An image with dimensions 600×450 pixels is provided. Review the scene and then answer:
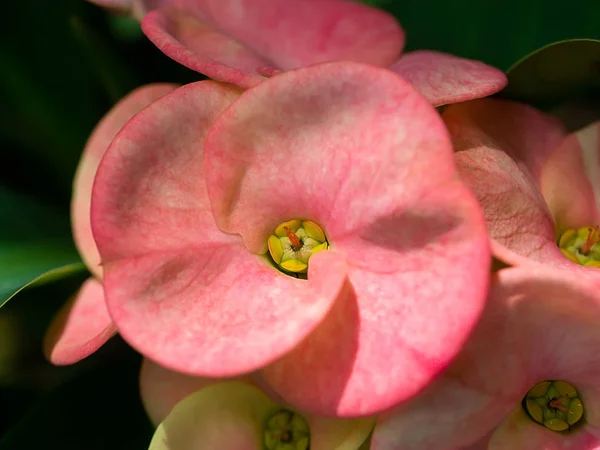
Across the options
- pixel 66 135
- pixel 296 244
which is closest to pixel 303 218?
pixel 296 244

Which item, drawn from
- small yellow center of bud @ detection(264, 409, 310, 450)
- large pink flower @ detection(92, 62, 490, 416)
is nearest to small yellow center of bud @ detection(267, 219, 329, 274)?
large pink flower @ detection(92, 62, 490, 416)

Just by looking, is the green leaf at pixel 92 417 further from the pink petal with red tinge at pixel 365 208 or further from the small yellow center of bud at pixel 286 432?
the pink petal with red tinge at pixel 365 208

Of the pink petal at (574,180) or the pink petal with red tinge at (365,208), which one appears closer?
the pink petal with red tinge at (365,208)

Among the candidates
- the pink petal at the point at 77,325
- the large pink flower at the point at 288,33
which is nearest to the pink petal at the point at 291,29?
the large pink flower at the point at 288,33

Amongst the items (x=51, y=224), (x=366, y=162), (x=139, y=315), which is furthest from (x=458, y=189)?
(x=51, y=224)

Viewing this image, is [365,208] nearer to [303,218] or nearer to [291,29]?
[303,218]

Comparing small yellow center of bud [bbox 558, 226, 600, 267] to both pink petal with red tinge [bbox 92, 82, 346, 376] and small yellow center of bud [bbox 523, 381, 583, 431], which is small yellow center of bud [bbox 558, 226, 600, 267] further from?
pink petal with red tinge [bbox 92, 82, 346, 376]
